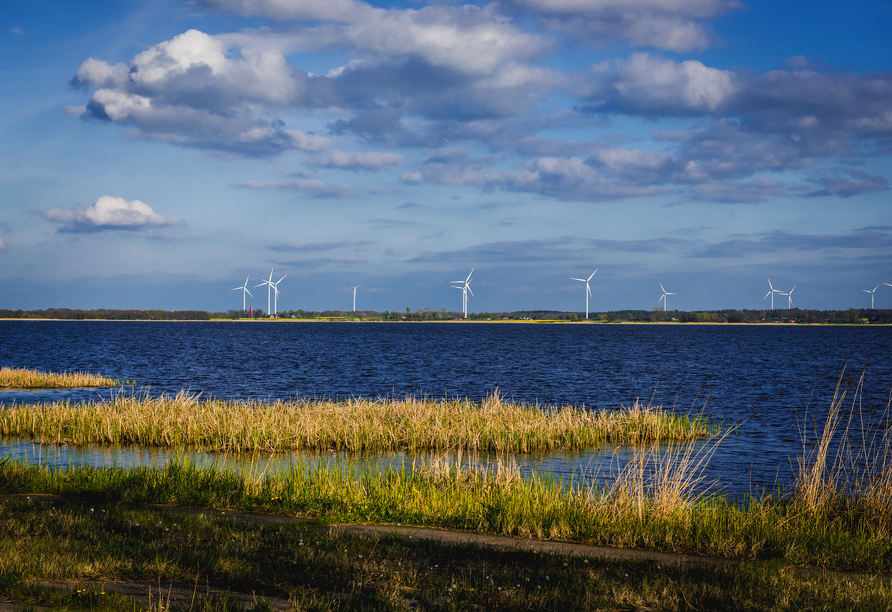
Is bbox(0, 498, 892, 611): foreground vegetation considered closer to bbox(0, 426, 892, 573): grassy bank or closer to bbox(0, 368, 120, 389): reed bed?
bbox(0, 426, 892, 573): grassy bank

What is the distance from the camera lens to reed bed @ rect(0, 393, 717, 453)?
27.7 m

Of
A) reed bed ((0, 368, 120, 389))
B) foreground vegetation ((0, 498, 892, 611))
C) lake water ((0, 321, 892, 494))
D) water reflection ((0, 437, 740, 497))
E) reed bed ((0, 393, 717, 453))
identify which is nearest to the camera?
foreground vegetation ((0, 498, 892, 611))

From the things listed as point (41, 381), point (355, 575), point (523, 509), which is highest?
point (355, 575)

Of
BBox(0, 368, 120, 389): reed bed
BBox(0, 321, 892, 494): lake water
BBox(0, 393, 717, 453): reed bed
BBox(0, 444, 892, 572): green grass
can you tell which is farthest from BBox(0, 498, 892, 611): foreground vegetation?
BBox(0, 368, 120, 389): reed bed

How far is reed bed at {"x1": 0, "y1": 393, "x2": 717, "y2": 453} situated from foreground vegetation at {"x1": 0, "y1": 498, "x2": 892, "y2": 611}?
47.6 feet

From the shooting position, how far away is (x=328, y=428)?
28047 millimetres

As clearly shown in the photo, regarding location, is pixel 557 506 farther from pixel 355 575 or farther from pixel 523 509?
pixel 355 575

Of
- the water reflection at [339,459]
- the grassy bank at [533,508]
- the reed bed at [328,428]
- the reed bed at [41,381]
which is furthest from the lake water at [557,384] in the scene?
the grassy bank at [533,508]

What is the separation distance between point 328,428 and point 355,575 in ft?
59.5

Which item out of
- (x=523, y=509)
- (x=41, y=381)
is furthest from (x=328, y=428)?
(x=41, y=381)

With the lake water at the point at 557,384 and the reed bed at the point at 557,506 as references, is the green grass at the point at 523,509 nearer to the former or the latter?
the reed bed at the point at 557,506

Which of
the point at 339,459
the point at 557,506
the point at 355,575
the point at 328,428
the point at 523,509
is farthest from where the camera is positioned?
the point at 328,428

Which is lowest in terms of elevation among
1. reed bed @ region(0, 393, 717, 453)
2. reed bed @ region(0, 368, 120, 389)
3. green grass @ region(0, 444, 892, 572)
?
reed bed @ region(0, 368, 120, 389)

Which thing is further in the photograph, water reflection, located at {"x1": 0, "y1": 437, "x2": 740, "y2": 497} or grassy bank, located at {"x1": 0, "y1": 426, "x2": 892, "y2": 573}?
water reflection, located at {"x1": 0, "y1": 437, "x2": 740, "y2": 497}
